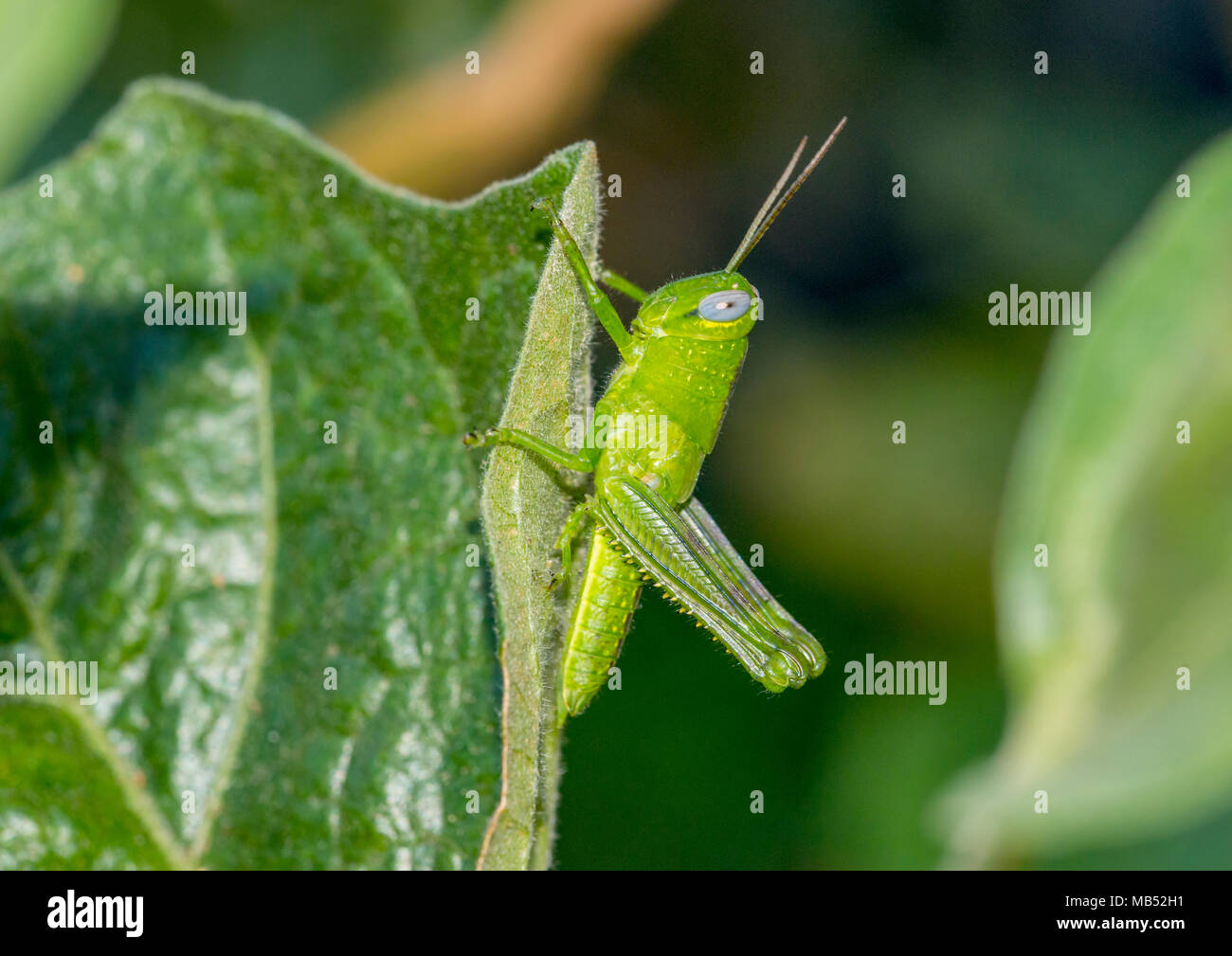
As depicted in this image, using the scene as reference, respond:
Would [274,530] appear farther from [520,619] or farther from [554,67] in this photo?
[554,67]

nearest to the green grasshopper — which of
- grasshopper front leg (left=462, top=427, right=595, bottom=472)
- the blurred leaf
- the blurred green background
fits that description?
grasshopper front leg (left=462, top=427, right=595, bottom=472)

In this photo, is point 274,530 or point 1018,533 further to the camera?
point 1018,533

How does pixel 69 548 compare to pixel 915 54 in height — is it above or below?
below
